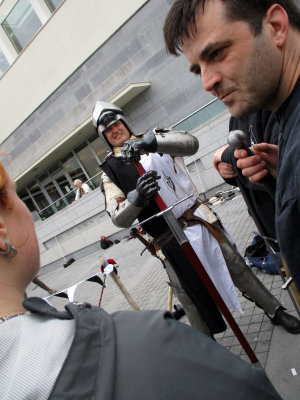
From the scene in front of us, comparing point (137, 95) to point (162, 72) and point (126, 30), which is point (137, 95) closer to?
point (162, 72)

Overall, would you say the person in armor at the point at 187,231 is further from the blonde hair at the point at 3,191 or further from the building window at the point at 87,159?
the building window at the point at 87,159

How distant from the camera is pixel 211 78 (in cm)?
126

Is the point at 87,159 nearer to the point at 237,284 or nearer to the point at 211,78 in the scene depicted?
the point at 237,284

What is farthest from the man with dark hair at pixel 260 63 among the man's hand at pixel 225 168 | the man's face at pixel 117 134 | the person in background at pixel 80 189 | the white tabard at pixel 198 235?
the person in background at pixel 80 189

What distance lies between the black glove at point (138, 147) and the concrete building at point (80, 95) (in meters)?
7.59

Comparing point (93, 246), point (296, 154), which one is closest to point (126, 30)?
point (93, 246)

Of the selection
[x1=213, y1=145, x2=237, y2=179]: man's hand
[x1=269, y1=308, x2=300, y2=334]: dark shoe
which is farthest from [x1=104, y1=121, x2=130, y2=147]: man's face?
[x1=269, y1=308, x2=300, y2=334]: dark shoe

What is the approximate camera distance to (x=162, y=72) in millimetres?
10984

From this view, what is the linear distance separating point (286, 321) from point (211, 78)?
2325 millimetres

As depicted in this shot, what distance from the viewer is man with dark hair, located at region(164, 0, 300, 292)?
0.96m

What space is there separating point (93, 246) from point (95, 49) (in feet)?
28.3

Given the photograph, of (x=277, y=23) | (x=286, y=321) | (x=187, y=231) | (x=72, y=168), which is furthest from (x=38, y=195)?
(x=277, y=23)

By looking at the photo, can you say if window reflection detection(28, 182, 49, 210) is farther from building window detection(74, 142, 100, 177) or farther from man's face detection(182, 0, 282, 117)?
man's face detection(182, 0, 282, 117)

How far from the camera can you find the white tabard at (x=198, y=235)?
2371 mm
